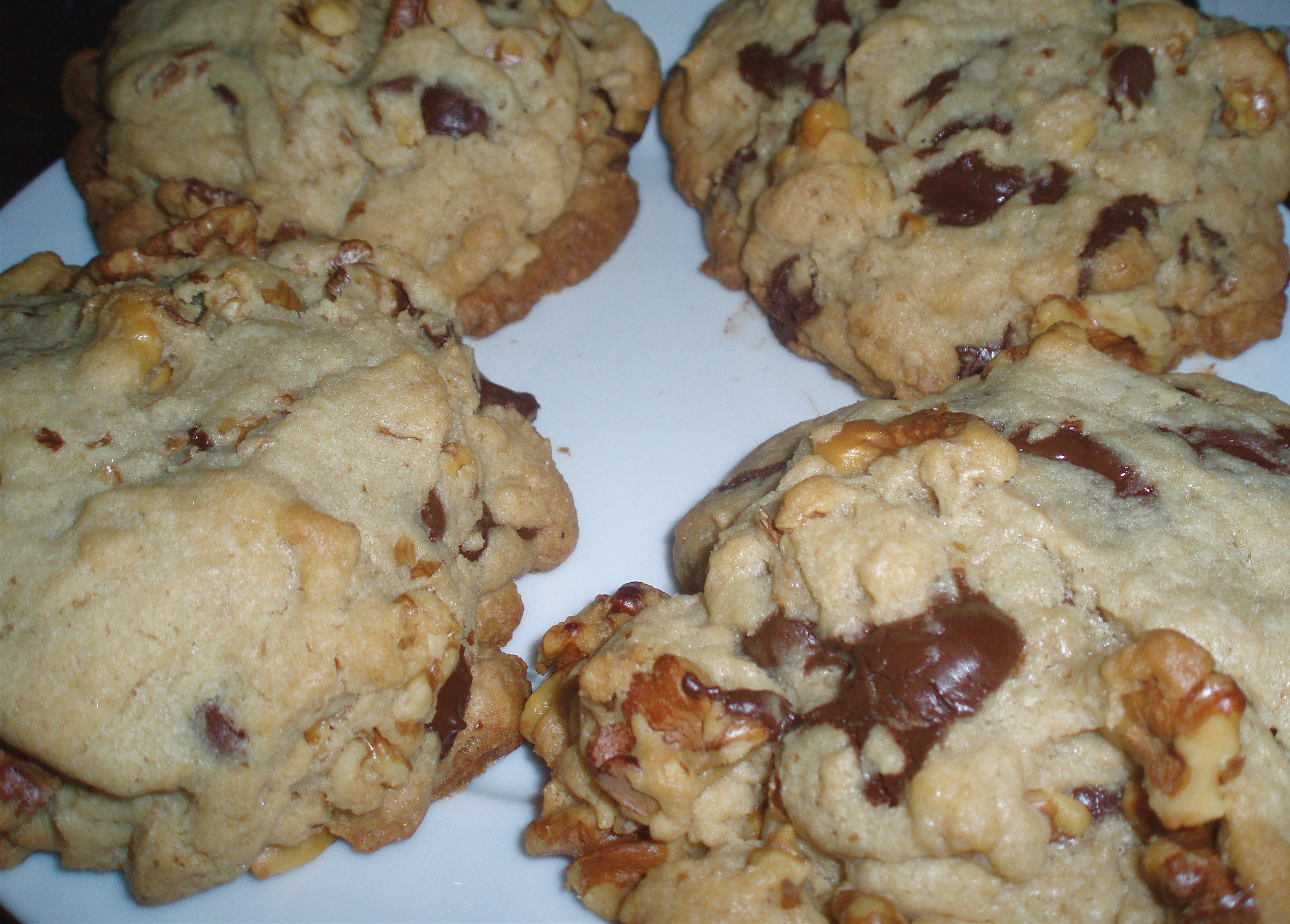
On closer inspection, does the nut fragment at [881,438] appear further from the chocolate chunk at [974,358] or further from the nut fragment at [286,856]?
the nut fragment at [286,856]

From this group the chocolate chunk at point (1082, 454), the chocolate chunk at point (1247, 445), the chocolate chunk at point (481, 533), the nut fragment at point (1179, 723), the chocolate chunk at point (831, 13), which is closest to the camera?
the nut fragment at point (1179, 723)

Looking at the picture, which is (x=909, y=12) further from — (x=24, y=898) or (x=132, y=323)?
(x=24, y=898)

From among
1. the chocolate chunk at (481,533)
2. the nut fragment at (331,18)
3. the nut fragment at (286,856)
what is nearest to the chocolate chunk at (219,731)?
the nut fragment at (286,856)

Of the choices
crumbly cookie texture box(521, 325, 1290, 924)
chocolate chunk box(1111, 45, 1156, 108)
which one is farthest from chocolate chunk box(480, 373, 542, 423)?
chocolate chunk box(1111, 45, 1156, 108)

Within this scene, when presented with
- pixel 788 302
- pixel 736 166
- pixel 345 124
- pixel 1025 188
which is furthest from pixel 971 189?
pixel 345 124

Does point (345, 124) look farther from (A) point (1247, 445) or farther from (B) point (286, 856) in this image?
(A) point (1247, 445)

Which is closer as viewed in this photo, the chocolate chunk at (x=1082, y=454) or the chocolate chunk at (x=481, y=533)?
the chocolate chunk at (x=1082, y=454)

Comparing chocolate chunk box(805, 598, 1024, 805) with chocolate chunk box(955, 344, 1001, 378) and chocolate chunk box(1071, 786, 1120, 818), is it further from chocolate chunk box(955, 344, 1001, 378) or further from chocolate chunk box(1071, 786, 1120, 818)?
chocolate chunk box(955, 344, 1001, 378)
